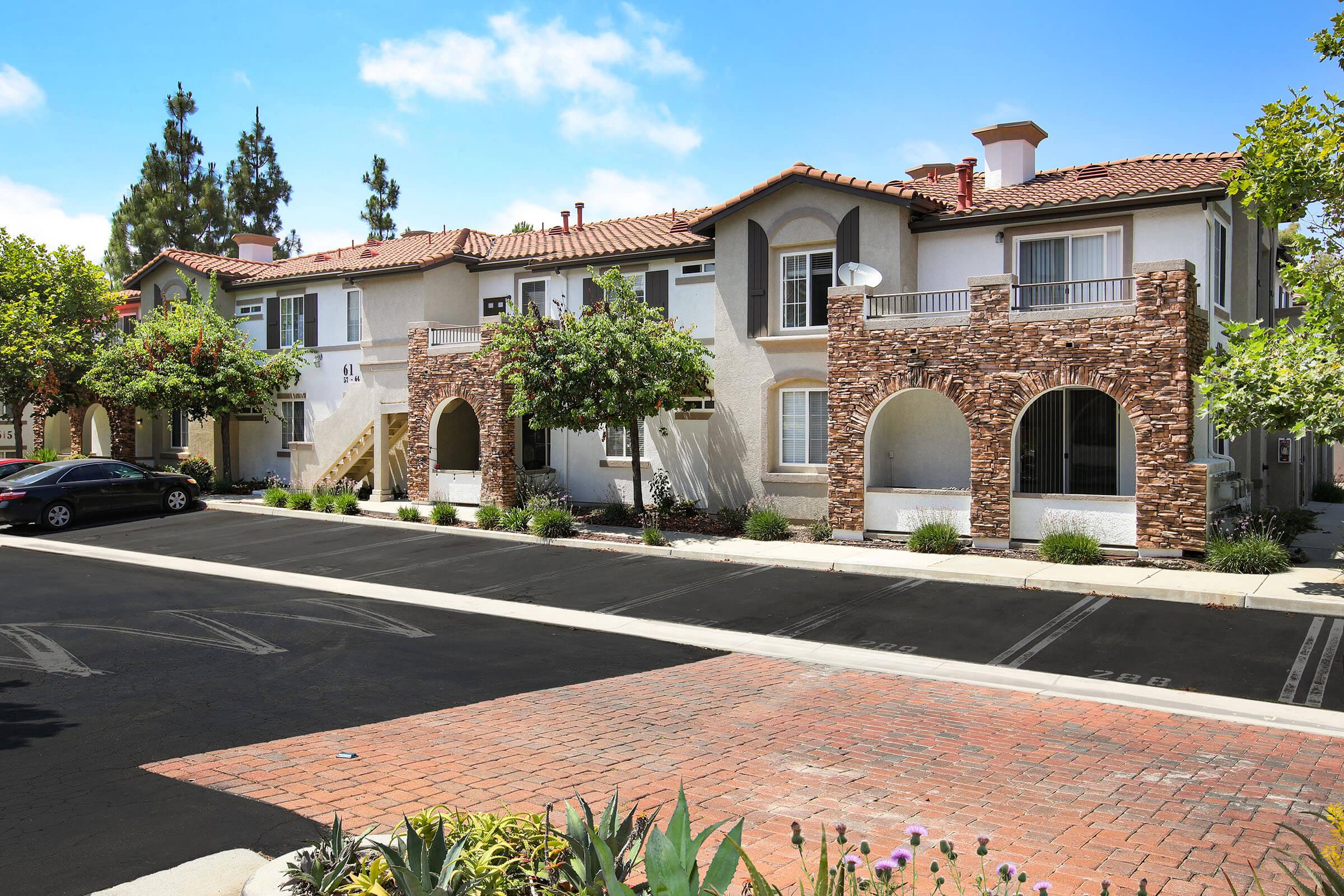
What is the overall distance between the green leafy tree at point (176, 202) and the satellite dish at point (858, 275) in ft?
131

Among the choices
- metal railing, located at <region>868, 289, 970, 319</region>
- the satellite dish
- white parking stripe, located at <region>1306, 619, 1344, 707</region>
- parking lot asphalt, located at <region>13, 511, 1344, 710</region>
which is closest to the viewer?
white parking stripe, located at <region>1306, 619, 1344, 707</region>

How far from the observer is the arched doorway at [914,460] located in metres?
18.8

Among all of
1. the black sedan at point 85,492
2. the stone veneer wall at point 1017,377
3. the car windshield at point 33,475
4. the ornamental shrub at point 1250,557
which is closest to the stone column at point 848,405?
the stone veneer wall at point 1017,377

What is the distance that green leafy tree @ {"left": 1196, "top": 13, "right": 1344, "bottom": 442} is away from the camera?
13766mm

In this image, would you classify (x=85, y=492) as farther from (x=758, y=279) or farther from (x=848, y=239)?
(x=848, y=239)

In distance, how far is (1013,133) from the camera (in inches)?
857

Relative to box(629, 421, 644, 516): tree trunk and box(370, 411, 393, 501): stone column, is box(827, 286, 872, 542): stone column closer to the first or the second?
box(629, 421, 644, 516): tree trunk

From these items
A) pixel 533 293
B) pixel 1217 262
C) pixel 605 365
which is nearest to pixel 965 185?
pixel 1217 262

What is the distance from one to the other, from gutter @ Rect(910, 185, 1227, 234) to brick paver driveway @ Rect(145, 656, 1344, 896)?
39.6 feet

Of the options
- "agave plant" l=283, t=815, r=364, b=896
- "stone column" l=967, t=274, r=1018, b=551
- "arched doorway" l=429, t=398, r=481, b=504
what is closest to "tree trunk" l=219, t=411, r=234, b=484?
"arched doorway" l=429, t=398, r=481, b=504

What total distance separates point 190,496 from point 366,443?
187 inches

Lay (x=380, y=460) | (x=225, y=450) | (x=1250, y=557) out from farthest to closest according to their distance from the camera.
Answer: (x=225, y=450) < (x=380, y=460) < (x=1250, y=557)

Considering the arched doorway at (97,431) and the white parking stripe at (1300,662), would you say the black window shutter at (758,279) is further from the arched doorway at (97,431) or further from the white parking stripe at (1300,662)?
the arched doorway at (97,431)

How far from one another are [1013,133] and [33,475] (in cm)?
2425
